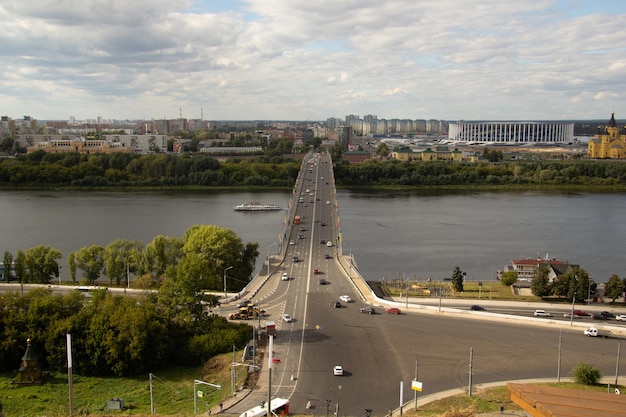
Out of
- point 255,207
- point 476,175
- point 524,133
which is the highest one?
point 524,133

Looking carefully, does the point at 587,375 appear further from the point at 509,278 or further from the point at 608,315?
the point at 509,278

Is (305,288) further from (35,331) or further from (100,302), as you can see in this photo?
(35,331)

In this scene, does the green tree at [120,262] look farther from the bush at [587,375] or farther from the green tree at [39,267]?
the bush at [587,375]

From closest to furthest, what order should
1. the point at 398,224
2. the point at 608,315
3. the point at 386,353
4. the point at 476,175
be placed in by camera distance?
the point at 386,353 < the point at 608,315 < the point at 398,224 < the point at 476,175

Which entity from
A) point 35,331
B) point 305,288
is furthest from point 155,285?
point 35,331

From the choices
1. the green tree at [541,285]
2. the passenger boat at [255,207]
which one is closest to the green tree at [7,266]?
the green tree at [541,285]

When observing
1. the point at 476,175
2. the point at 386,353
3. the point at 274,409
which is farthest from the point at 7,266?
the point at 476,175
